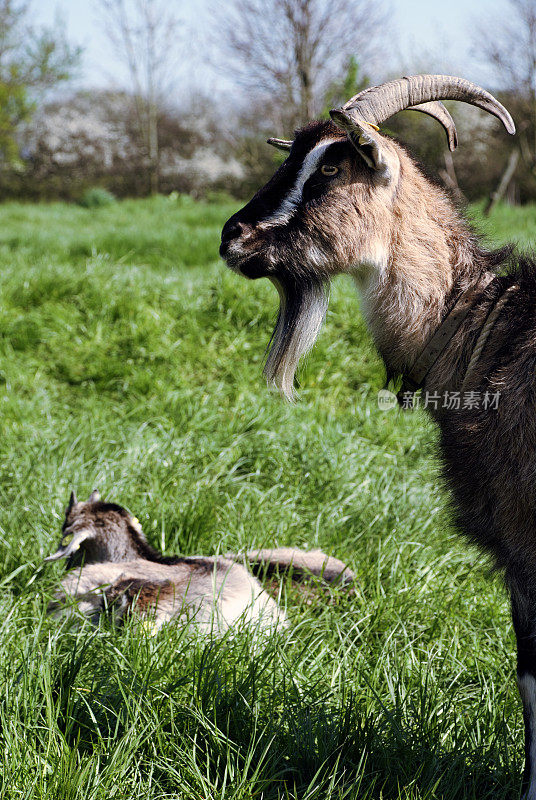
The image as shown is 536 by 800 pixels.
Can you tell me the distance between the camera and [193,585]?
3070 mm

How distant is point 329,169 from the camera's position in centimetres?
224

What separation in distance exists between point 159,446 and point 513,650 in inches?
90.6

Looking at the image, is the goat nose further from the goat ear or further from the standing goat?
the goat ear

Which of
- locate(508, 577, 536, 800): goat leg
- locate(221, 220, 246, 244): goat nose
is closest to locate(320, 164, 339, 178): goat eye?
locate(221, 220, 246, 244): goat nose

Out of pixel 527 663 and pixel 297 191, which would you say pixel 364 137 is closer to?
pixel 297 191

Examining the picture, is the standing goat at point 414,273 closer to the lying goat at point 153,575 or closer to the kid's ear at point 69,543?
the lying goat at point 153,575

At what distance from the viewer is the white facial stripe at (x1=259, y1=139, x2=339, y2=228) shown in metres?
2.24

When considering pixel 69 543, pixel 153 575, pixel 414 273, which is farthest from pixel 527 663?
pixel 69 543

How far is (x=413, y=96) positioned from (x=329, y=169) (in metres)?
0.35

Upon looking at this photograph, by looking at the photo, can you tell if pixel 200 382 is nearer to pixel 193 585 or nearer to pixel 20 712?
pixel 193 585

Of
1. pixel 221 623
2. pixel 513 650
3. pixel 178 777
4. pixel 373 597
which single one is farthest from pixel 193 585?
pixel 513 650

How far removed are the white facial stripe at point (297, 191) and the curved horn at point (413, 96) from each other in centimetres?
13

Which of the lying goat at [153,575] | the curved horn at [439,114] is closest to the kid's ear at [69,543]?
the lying goat at [153,575]

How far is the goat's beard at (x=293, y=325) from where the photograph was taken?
2.35 metres
